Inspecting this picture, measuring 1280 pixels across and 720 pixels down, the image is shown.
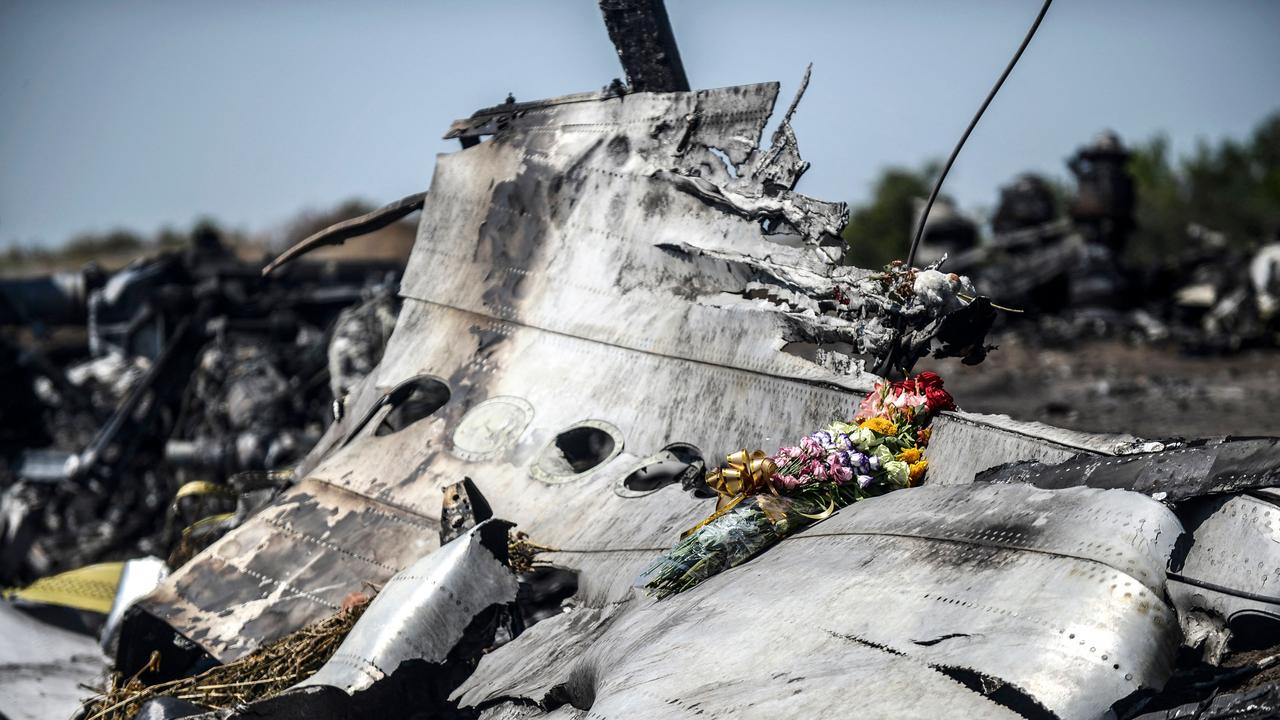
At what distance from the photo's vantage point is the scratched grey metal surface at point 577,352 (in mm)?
7207

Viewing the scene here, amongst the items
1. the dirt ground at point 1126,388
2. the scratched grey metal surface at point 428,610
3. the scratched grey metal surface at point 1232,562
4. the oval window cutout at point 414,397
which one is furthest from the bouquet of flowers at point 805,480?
the dirt ground at point 1126,388

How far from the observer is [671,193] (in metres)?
8.31

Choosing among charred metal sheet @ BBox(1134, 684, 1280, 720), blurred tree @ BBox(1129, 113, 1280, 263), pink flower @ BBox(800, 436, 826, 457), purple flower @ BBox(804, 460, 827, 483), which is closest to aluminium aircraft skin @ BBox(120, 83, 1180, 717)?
charred metal sheet @ BBox(1134, 684, 1280, 720)

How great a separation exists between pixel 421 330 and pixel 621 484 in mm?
2967

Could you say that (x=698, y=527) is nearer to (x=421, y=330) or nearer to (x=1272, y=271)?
(x=421, y=330)

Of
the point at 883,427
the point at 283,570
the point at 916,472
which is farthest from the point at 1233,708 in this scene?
the point at 283,570

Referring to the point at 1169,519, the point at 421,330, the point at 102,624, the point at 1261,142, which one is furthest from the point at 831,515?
the point at 1261,142

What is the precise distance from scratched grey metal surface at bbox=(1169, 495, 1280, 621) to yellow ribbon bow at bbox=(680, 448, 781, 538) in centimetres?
213

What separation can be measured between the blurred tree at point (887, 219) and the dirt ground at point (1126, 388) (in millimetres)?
28197

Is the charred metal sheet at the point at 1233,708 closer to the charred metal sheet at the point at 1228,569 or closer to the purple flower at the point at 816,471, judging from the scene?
the charred metal sheet at the point at 1228,569

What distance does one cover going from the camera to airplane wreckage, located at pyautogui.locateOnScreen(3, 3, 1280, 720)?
3.93 m

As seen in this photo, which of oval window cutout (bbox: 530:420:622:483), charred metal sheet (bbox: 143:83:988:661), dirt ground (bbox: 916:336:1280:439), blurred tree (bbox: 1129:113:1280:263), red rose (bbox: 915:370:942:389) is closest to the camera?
red rose (bbox: 915:370:942:389)

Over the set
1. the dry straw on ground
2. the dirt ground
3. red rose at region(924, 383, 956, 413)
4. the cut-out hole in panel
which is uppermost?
the dirt ground

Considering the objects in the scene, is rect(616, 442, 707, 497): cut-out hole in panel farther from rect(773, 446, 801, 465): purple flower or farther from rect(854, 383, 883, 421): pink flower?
rect(854, 383, 883, 421): pink flower
